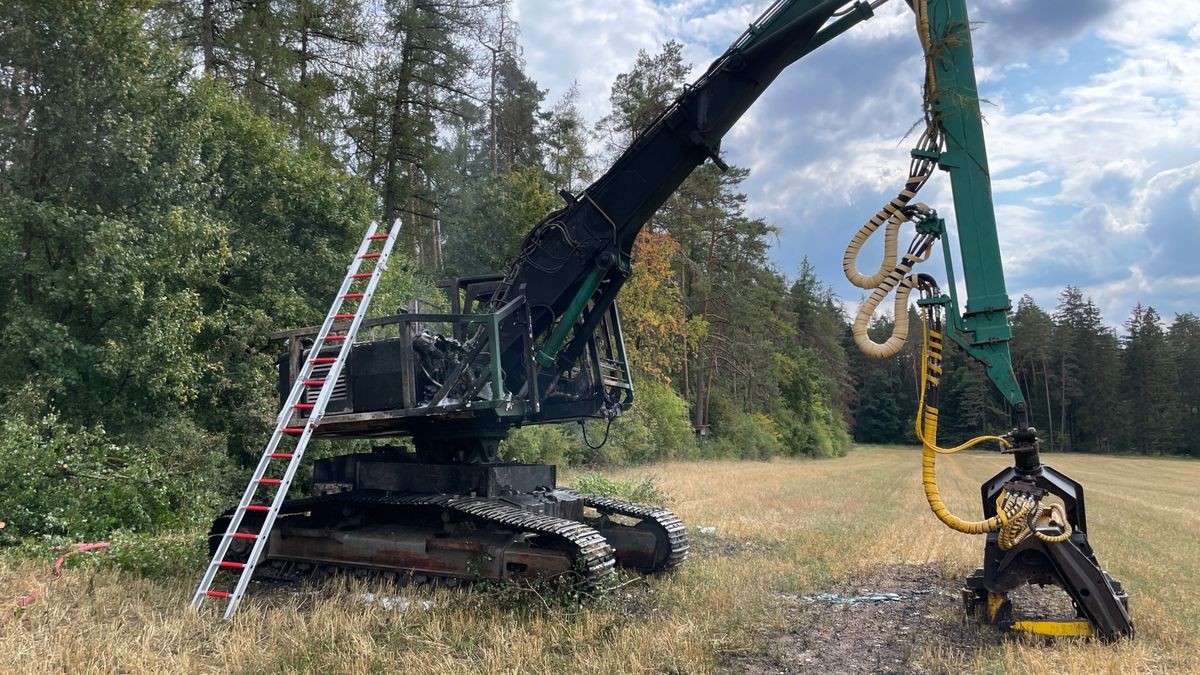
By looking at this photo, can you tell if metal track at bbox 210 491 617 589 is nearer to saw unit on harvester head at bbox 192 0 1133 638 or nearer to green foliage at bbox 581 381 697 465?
saw unit on harvester head at bbox 192 0 1133 638

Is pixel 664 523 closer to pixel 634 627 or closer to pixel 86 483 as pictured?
pixel 634 627

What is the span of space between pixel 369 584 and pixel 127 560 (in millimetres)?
2595

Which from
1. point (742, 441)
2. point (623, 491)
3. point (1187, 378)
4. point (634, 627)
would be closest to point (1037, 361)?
point (1187, 378)

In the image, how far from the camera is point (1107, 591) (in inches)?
217

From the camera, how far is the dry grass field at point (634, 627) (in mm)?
5086

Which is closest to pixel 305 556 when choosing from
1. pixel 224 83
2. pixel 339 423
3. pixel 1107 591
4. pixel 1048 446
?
pixel 339 423

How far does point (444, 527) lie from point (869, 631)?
3993mm

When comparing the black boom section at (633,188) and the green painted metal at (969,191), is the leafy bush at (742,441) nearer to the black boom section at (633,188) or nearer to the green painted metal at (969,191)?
the black boom section at (633,188)

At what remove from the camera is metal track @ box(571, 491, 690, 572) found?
8.30 meters

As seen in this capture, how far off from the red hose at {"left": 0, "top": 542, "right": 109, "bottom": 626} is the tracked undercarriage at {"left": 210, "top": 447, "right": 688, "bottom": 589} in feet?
4.09

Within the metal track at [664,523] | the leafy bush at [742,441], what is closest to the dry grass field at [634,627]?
the metal track at [664,523]

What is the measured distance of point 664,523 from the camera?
8.38 m

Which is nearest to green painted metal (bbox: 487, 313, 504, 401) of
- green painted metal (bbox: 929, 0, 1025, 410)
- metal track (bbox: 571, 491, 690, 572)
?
metal track (bbox: 571, 491, 690, 572)

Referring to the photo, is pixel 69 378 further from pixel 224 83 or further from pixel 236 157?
pixel 224 83
